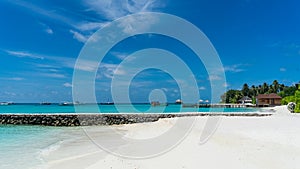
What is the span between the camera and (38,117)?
32406mm

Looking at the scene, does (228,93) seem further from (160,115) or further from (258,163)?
(258,163)

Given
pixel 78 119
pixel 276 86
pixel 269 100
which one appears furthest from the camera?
pixel 276 86

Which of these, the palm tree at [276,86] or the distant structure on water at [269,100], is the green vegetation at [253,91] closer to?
the palm tree at [276,86]

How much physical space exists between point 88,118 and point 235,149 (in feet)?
82.3

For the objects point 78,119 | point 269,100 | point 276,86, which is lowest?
point 78,119

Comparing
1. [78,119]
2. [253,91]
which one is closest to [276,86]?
[253,91]

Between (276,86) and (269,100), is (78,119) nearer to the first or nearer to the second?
(269,100)

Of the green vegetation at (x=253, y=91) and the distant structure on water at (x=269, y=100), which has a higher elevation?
the green vegetation at (x=253, y=91)

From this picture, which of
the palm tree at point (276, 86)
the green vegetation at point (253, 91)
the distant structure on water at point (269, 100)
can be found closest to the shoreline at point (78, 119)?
the distant structure on water at point (269, 100)

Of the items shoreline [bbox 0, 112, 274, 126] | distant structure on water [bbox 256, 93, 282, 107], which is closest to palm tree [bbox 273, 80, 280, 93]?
distant structure on water [bbox 256, 93, 282, 107]

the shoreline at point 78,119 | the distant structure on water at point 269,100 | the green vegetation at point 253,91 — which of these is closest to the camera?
the shoreline at point 78,119

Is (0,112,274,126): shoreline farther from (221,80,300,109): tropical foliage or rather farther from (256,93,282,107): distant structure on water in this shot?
(221,80,300,109): tropical foliage

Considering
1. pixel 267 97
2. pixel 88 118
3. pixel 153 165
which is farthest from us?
pixel 267 97

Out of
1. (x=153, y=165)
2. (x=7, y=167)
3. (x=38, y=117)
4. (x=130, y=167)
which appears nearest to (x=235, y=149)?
(x=153, y=165)
